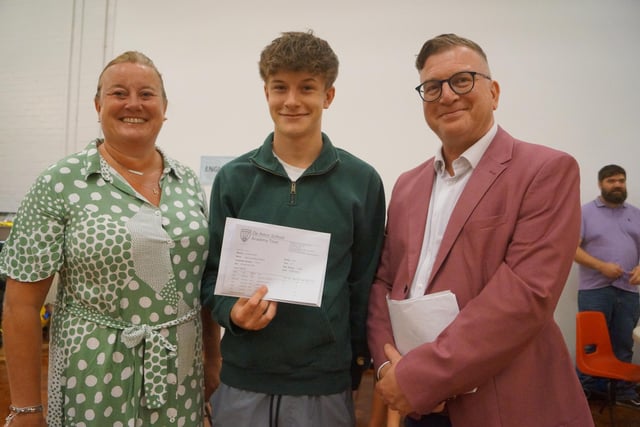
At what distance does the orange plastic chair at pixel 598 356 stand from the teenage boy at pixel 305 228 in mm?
2484

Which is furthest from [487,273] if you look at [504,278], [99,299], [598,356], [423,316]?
[598,356]

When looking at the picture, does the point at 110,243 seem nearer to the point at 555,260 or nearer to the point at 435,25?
the point at 555,260

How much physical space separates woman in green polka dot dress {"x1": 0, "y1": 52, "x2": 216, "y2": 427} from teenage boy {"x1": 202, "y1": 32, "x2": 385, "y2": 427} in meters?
0.15

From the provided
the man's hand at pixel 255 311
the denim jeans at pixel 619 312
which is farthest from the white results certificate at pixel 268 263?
the denim jeans at pixel 619 312

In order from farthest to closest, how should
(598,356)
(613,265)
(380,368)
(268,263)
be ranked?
(613,265) < (598,356) < (380,368) < (268,263)

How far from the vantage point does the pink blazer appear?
118 cm

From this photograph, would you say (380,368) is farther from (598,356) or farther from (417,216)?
(598,356)

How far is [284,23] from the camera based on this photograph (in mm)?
5152

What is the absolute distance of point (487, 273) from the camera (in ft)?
4.22

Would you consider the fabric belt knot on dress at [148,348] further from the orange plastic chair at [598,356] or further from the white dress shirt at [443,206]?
the orange plastic chair at [598,356]

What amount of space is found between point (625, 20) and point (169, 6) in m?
5.03

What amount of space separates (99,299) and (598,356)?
3.55 m

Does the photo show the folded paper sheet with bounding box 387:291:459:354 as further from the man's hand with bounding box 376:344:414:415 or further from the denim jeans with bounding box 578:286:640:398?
the denim jeans with bounding box 578:286:640:398

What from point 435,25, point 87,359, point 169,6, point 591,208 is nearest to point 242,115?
point 169,6
